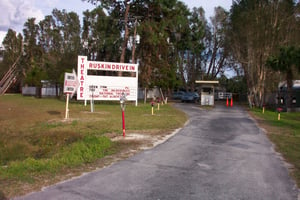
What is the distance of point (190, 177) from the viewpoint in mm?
6984

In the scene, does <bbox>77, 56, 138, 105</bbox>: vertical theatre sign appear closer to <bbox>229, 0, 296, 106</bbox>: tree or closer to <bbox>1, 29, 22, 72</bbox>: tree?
<bbox>229, 0, 296, 106</bbox>: tree

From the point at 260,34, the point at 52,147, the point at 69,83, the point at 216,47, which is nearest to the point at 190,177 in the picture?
the point at 52,147

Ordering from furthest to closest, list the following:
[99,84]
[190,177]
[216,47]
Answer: [216,47]
[99,84]
[190,177]

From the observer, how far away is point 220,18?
55469 millimetres

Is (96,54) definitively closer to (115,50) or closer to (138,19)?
(115,50)

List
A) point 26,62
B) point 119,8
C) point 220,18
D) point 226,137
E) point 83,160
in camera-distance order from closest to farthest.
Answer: point 83,160
point 226,137
point 119,8
point 220,18
point 26,62

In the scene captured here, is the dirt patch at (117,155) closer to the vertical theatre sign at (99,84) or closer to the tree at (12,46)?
the vertical theatre sign at (99,84)

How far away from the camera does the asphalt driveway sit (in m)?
5.89

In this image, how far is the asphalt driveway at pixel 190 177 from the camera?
19.3ft

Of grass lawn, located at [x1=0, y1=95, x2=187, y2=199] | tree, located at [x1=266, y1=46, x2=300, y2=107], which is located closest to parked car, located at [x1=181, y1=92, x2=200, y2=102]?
tree, located at [x1=266, y1=46, x2=300, y2=107]

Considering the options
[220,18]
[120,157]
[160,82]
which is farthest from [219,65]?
[120,157]

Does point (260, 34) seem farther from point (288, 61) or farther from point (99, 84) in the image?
point (99, 84)

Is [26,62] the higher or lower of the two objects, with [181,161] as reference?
higher

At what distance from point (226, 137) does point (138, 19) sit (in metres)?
28.6
